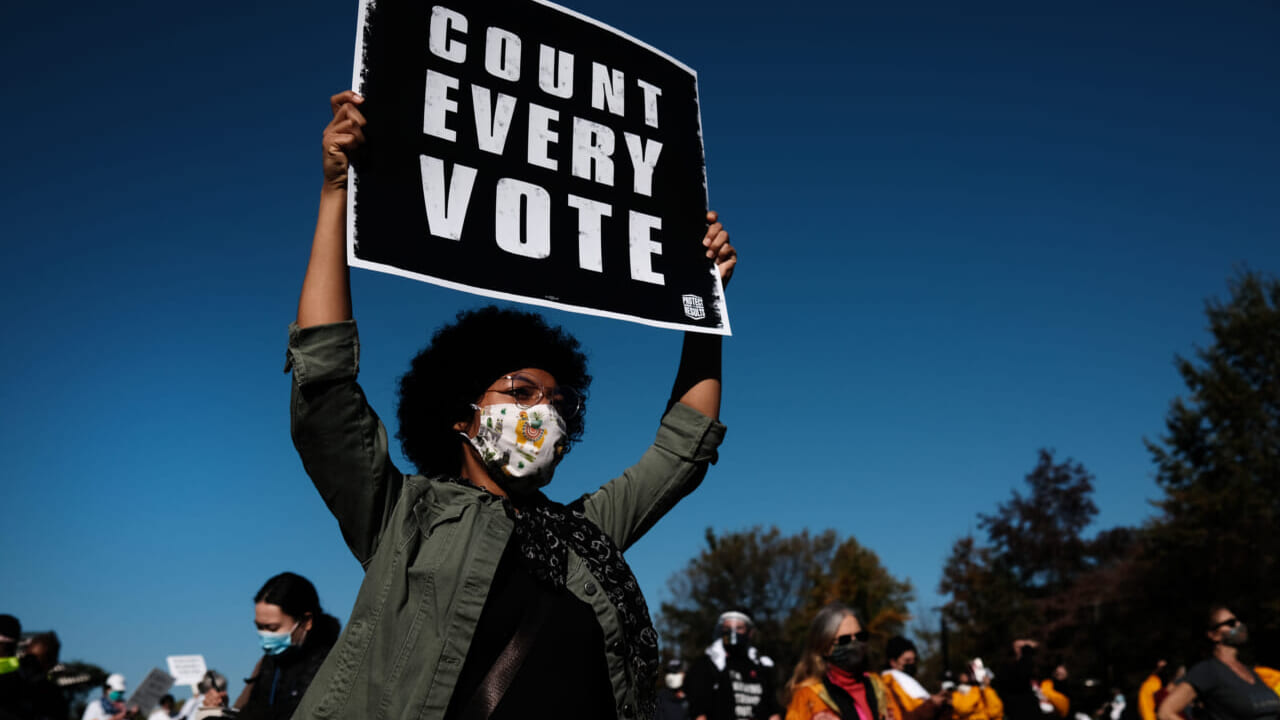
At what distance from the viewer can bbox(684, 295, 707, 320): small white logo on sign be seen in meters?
3.03

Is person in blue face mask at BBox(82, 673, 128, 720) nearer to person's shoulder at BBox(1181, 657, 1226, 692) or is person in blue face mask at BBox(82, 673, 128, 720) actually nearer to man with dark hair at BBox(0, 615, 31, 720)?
man with dark hair at BBox(0, 615, 31, 720)

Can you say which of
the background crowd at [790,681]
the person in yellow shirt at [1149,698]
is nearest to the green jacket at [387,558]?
the background crowd at [790,681]

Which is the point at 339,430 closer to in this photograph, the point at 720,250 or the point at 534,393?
the point at 534,393

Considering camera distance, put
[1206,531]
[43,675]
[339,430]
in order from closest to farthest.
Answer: [339,430] < [43,675] < [1206,531]

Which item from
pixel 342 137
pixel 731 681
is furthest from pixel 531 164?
pixel 731 681

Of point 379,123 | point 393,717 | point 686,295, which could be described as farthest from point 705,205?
point 393,717

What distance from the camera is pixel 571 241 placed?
288 cm

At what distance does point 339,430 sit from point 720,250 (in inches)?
60.3

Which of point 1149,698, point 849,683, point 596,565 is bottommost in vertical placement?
point 1149,698

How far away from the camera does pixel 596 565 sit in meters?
2.43

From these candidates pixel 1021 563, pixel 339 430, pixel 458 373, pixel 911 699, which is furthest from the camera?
pixel 1021 563

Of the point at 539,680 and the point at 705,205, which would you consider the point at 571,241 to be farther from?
the point at 539,680

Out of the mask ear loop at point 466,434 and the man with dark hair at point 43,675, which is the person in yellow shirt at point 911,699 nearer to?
the mask ear loop at point 466,434

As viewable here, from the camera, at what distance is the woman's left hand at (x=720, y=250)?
127 inches
